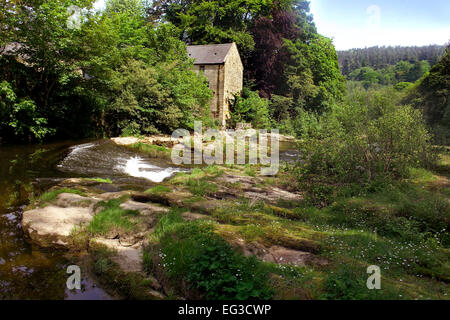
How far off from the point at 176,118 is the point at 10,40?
9873 millimetres

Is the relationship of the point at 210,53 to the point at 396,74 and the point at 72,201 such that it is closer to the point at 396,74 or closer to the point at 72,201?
the point at 72,201

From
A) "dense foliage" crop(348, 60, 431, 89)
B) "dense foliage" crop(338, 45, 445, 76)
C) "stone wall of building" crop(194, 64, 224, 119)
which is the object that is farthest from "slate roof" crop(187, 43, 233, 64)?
"dense foliage" crop(338, 45, 445, 76)

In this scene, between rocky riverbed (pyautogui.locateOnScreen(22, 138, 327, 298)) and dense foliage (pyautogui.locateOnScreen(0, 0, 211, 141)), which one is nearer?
rocky riverbed (pyautogui.locateOnScreen(22, 138, 327, 298))

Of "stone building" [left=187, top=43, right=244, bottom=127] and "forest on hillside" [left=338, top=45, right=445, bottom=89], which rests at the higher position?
"forest on hillside" [left=338, top=45, right=445, bottom=89]

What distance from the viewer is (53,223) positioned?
637 centimetres

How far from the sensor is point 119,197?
307 inches

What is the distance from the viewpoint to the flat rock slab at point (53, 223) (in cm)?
593

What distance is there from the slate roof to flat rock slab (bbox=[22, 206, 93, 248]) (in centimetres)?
2327

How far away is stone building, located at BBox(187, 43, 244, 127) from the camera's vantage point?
28141 mm

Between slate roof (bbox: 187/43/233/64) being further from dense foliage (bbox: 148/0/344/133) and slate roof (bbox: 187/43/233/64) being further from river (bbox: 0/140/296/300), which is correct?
river (bbox: 0/140/296/300)

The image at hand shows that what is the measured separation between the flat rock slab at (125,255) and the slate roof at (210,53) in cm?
2416

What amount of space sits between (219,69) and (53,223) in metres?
24.1

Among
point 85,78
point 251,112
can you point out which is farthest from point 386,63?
point 85,78

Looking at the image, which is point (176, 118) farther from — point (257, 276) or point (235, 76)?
point (257, 276)
